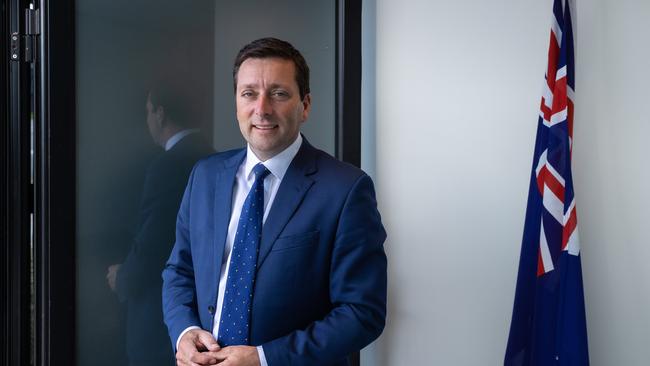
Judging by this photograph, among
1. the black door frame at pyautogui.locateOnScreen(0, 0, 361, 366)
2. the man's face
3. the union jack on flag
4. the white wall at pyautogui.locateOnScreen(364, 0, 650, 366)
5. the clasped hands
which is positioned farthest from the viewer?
the white wall at pyautogui.locateOnScreen(364, 0, 650, 366)

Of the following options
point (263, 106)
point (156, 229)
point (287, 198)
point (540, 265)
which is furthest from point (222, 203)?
point (540, 265)

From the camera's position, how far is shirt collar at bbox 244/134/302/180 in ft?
5.00

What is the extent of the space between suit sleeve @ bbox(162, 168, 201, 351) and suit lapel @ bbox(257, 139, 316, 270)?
26 centimetres

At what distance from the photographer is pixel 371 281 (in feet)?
4.71

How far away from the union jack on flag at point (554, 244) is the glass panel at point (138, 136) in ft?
3.50

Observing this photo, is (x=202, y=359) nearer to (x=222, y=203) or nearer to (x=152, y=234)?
(x=222, y=203)

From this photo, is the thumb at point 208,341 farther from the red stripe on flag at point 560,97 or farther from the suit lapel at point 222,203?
the red stripe on flag at point 560,97

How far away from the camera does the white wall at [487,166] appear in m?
2.01
